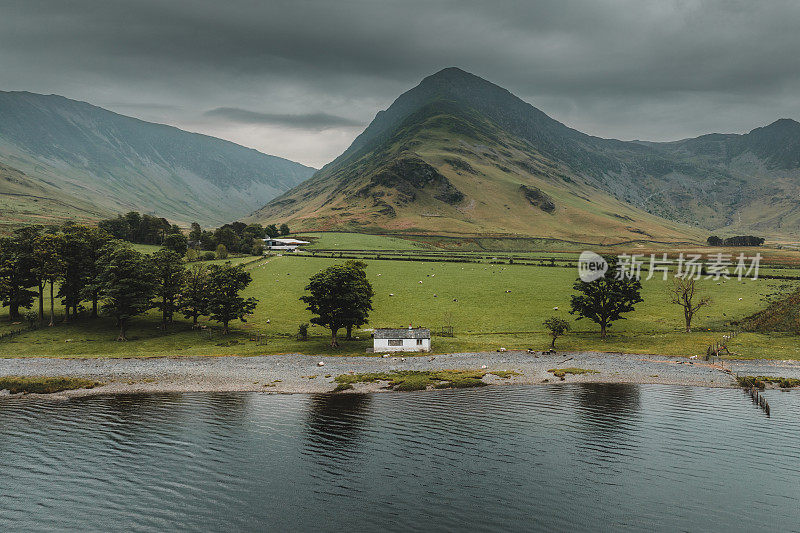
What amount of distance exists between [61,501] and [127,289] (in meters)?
55.5

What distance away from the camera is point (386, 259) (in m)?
161

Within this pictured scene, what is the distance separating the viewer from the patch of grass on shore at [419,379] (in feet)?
191

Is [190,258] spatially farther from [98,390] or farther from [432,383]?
[432,383]

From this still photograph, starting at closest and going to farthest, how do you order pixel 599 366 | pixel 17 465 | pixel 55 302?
pixel 17 465 → pixel 599 366 → pixel 55 302

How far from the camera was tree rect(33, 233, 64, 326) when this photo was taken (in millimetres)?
81438

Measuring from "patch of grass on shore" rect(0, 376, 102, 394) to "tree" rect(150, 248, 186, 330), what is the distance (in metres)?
26.4

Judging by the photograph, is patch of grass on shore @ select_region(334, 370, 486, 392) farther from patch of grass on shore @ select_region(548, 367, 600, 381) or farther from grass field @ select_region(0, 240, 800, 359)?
grass field @ select_region(0, 240, 800, 359)

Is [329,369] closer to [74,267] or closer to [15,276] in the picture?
[74,267]

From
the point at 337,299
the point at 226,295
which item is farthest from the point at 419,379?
the point at 226,295

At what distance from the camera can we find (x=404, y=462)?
124 ft

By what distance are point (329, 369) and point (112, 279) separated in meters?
48.8

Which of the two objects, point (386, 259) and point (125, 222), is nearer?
point (386, 259)

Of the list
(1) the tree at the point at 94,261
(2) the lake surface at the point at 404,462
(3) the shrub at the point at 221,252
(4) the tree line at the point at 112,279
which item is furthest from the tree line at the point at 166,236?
(2) the lake surface at the point at 404,462

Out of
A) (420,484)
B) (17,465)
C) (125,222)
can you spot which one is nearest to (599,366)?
(420,484)
